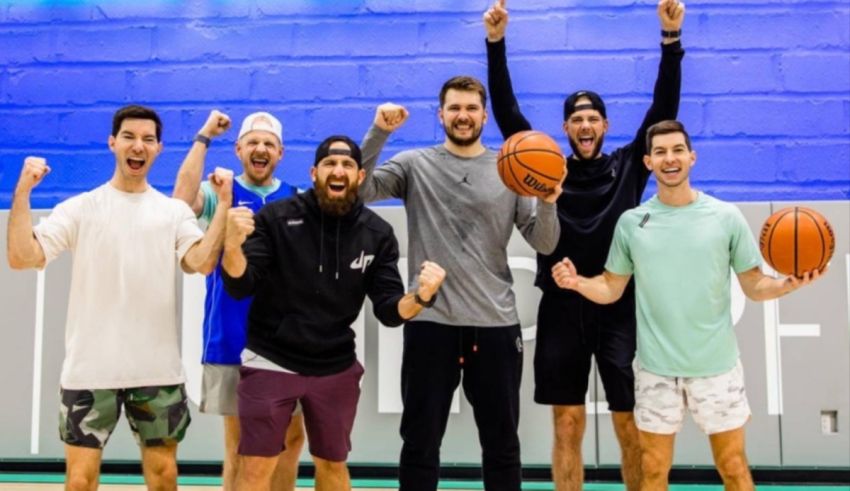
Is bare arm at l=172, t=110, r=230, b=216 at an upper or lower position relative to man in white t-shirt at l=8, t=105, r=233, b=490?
upper

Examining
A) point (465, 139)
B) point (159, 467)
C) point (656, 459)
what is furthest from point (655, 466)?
point (159, 467)

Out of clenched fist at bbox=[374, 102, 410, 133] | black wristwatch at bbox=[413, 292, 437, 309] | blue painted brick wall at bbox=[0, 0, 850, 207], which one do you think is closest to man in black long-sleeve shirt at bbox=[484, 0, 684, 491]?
clenched fist at bbox=[374, 102, 410, 133]

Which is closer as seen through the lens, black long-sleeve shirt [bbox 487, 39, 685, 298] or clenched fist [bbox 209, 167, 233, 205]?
clenched fist [bbox 209, 167, 233, 205]

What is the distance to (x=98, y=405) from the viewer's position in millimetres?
3070

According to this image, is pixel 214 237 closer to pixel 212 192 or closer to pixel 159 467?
pixel 212 192

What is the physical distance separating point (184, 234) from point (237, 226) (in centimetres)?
41

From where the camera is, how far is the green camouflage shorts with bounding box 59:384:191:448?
3055 mm

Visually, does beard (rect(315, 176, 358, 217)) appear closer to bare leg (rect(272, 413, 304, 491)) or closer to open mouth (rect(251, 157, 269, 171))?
open mouth (rect(251, 157, 269, 171))

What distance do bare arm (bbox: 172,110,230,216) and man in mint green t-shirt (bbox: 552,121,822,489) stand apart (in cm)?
155

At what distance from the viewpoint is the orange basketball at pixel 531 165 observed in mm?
3236

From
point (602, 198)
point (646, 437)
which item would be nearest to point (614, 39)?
point (602, 198)

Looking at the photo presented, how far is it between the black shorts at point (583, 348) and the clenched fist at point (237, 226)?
1.39 metres

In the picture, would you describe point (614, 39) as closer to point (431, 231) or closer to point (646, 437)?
point (431, 231)

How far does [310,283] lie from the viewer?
10.5ft
